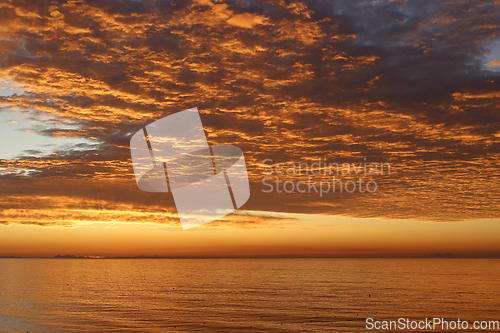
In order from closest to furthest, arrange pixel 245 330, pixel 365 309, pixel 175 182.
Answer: pixel 245 330, pixel 365 309, pixel 175 182

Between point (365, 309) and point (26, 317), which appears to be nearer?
point (26, 317)

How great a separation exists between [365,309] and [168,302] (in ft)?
91.5

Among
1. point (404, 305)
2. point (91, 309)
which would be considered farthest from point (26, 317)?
point (404, 305)

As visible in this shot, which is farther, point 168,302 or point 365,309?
point 168,302

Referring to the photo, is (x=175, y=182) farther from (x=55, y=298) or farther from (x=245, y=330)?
(x=245, y=330)

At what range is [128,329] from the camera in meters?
36.8

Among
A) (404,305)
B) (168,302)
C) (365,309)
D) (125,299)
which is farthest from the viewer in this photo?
(125,299)

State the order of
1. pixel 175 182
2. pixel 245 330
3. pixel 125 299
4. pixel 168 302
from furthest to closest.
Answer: pixel 175 182 < pixel 125 299 < pixel 168 302 < pixel 245 330

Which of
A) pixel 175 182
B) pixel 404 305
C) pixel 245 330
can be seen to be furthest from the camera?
pixel 175 182

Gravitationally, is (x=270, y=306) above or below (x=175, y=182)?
below

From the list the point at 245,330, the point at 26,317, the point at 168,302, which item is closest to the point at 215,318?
the point at 245,330

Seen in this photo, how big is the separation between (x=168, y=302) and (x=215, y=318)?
16625 mm

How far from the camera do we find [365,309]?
47.1m

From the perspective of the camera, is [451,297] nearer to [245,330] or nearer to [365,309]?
[365,309]
